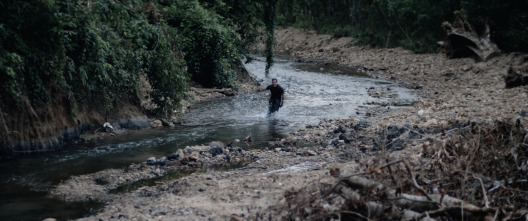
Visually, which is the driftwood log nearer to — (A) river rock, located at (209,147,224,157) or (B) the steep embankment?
(B) the steep embankment

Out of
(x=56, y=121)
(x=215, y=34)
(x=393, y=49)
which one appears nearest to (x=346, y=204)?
(x=56, y=121)

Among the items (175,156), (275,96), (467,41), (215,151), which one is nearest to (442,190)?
(215,151)

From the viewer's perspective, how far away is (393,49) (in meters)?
32.6

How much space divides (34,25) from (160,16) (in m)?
5.72

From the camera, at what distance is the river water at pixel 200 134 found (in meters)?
7.79

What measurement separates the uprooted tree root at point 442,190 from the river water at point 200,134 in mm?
3805

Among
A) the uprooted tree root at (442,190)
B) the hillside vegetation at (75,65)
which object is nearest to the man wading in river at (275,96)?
the hillside vegetation at (75,65)

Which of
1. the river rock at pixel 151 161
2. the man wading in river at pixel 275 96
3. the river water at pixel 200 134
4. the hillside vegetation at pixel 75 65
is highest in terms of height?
the hillside vegetation at pixel 75 65

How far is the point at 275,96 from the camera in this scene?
52.7 feet

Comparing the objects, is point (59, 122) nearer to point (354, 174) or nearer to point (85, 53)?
point (85, 53)

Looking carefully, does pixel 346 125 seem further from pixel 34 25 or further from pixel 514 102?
pixel 34 25

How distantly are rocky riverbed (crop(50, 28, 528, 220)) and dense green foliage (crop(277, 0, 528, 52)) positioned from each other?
26.9 ft

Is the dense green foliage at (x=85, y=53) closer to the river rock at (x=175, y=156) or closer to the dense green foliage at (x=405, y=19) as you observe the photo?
the river rock at (x=175, y=156)

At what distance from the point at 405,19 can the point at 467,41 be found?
990 centimetres
